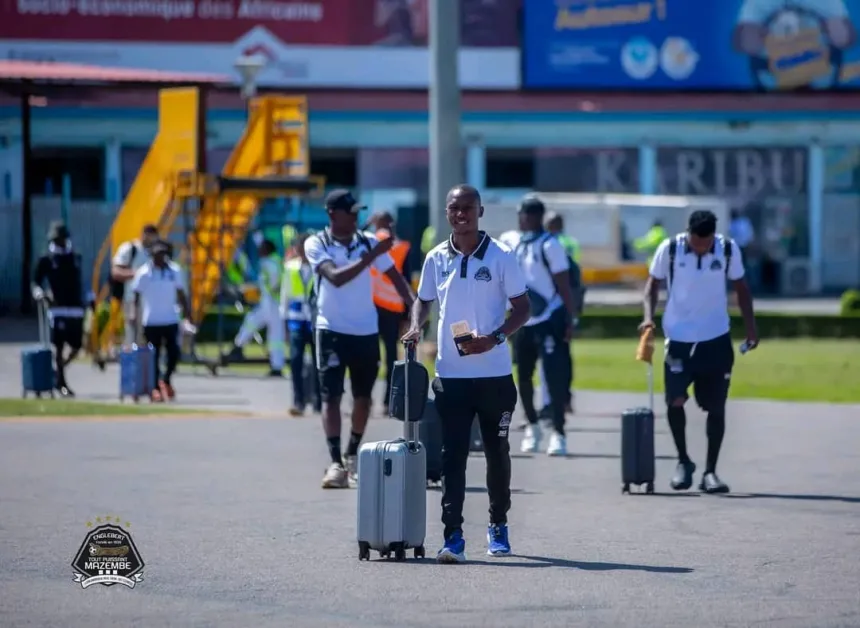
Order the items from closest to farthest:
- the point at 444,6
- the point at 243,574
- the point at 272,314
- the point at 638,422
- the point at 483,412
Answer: the point at 243,574, the point at 483,412, the point at 638,422, the point at 444,6, the point at 272,314

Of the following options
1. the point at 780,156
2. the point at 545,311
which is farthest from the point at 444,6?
the point at 780,156

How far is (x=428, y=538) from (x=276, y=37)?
3570cm

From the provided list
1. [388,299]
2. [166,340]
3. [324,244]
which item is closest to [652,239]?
[166,340]

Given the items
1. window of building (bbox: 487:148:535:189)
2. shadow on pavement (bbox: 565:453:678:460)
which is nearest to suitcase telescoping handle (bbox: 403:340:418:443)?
shadow on pavement (bbox: 565:453:678:460)

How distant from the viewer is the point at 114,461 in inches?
564

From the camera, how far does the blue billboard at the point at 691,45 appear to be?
47062mm

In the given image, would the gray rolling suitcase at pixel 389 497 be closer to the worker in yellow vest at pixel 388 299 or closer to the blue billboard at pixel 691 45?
the worker in yellow vest at pixel 388 299

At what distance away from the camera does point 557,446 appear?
49.2 feet

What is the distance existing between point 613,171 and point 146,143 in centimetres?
1113

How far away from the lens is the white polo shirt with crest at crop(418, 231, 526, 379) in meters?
9.83

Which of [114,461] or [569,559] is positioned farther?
[114,461]

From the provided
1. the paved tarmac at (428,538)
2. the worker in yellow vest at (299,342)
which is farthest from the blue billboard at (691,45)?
the paved tarmac at (428,538)

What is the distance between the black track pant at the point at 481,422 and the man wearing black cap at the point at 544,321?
16.7 ft

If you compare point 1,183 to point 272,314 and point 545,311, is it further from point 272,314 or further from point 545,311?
point 545,311
